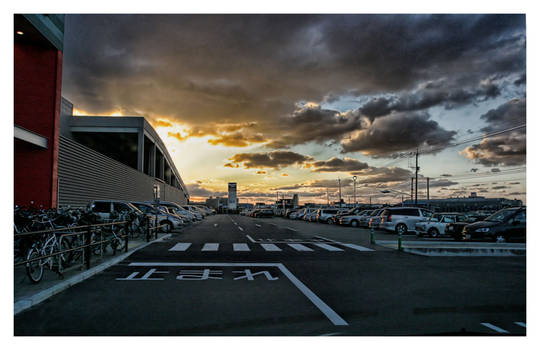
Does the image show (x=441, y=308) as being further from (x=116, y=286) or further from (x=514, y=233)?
(x=514, y=233)

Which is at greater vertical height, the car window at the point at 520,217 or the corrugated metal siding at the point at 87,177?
the corrugated metal siding at the point at 87,177

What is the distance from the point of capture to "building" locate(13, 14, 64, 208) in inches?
698

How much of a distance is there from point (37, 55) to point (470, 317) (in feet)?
66.4

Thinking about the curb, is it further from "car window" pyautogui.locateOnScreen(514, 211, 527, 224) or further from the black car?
"car window" pyautogui.locateOnScreen(514, 211, 527, 224)

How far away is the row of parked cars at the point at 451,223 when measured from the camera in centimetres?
1521

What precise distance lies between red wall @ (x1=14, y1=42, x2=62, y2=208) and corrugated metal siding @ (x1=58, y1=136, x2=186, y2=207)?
2.10 m

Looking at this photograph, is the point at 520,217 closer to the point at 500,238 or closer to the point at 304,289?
the point at 500,238

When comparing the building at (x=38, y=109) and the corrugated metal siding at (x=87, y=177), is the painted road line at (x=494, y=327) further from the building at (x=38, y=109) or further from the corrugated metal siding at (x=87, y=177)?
the corrugated metal siding at (x=87, y=177)

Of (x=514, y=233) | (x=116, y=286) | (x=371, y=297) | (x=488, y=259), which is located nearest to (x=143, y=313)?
(x=116, y=286)

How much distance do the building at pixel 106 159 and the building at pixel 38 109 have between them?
84.6 inches

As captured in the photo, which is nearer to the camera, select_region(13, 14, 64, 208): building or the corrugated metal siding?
select_region(13, 14, 64, 208): building

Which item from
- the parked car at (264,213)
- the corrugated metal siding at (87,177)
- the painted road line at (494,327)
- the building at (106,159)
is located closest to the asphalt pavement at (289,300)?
the painted road line at (494,327)

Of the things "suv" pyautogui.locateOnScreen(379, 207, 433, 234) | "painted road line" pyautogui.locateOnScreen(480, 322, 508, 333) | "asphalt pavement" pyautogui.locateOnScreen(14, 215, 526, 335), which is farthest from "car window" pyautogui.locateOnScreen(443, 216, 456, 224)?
"painted road line" pyautogui.locateOnScreen(480, 322, 508, 333)

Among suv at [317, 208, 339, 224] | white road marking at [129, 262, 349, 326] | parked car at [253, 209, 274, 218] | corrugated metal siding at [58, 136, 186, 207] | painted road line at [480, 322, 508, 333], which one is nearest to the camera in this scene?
painted road line at [480, 322, 508, 333]
